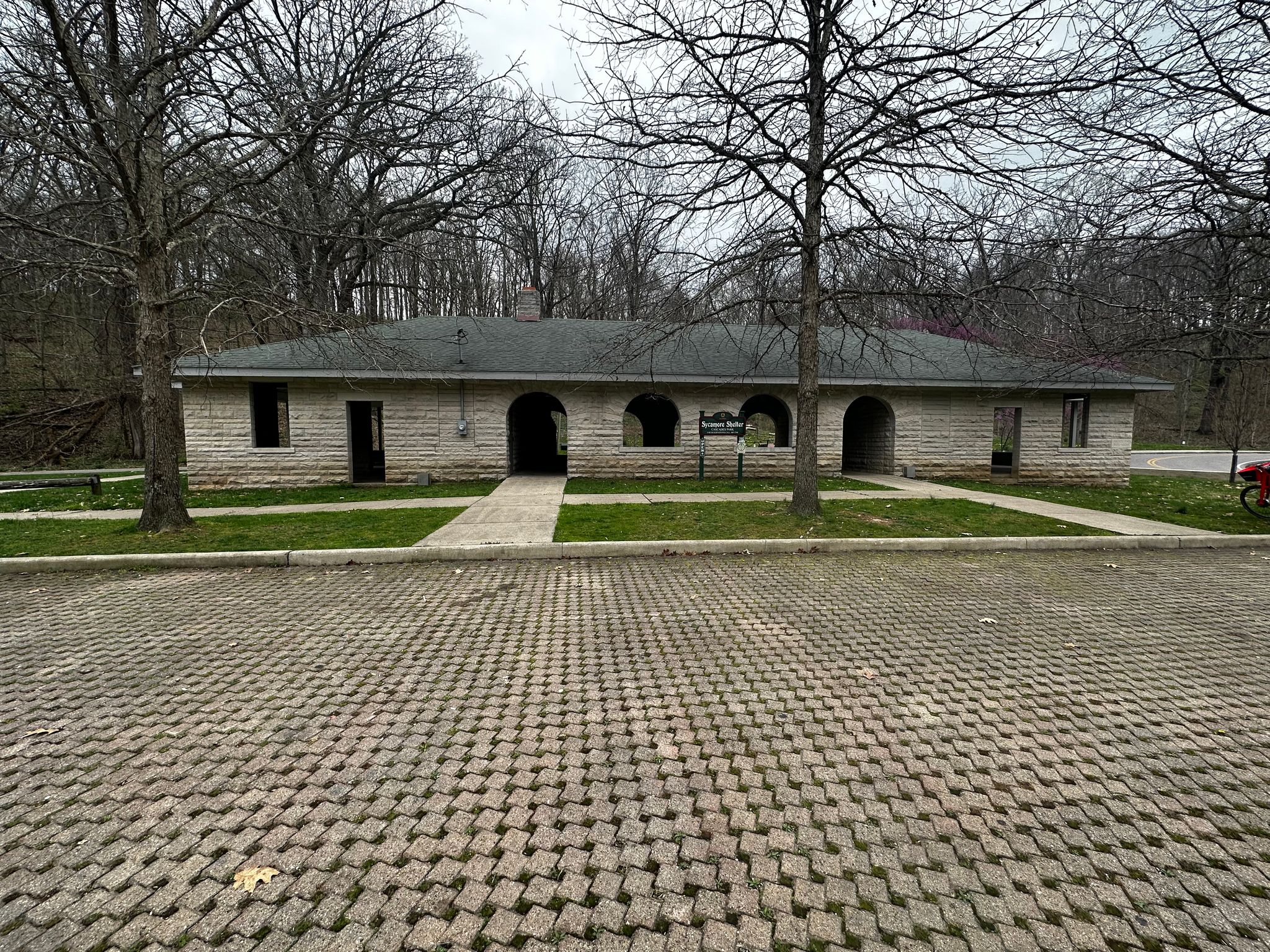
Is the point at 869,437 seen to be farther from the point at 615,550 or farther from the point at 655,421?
the point at 615,550

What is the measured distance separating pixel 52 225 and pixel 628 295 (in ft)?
35.9

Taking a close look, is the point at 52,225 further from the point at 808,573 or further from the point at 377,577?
the point at 808,573

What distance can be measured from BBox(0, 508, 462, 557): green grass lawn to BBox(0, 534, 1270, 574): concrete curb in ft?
1.01

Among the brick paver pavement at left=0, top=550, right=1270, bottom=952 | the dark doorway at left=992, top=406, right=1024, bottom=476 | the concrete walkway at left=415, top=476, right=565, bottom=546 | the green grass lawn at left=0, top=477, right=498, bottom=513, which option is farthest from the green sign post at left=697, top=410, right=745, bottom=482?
the brick paver pavement at left=0, top=550, right=1270, bottom=952

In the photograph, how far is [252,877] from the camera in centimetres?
208

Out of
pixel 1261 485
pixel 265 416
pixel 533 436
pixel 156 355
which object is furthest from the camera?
pixel 533 436

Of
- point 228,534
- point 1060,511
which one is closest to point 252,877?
point 228,534

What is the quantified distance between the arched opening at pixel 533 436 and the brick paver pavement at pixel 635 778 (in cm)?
1088

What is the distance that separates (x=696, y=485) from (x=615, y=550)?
21.9 feet

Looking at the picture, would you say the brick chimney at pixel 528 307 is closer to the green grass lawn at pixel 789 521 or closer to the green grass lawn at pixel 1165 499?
the green grass lawn at pixel 789 521

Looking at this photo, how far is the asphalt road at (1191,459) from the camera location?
21.4 metres

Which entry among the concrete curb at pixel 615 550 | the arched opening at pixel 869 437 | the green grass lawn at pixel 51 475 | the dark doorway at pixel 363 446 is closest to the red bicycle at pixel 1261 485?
the concrete curb at pixel 615 550

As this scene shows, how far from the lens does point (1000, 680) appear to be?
12.5 ft

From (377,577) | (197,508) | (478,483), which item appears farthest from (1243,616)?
(197,508)
